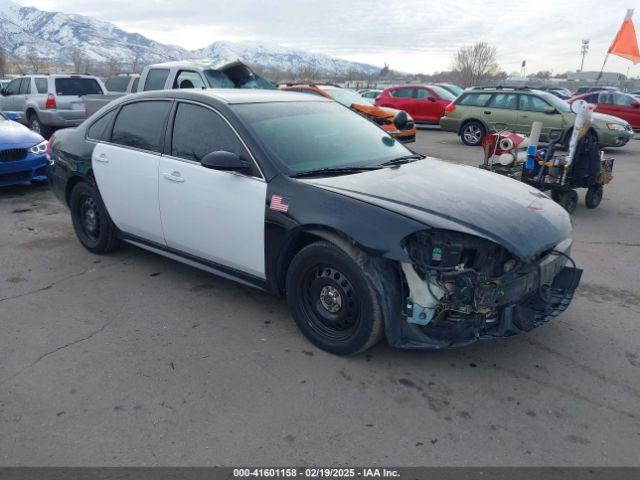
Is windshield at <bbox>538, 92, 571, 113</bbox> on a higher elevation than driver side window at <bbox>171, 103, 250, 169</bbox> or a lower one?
higher

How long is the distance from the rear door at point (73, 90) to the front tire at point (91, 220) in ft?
33.7

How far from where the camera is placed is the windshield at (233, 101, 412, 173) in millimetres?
3783

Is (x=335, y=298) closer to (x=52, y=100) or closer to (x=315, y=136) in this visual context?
(x=315, y=136)

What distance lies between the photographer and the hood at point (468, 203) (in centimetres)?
304

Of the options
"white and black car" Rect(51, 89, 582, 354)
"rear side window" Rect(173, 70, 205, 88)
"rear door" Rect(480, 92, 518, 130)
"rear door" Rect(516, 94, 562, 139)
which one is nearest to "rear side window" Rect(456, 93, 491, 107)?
"rear door" Rect(480, 92, 518, 130)

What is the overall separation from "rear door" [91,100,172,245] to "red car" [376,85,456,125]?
51.1ft

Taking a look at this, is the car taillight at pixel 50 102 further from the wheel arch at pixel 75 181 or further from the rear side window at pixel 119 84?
the wheel arch at pixel 75 181

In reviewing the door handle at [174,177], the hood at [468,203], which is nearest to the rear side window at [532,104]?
the hood at [468,203]

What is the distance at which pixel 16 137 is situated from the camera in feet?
26.2

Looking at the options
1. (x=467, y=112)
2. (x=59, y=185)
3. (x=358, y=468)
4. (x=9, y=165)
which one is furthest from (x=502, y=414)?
(x=467, y=112)

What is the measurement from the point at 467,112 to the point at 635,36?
14.5 feet

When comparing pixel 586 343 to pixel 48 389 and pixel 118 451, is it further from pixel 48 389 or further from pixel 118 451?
pixel 48 389

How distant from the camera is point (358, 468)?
2.46m

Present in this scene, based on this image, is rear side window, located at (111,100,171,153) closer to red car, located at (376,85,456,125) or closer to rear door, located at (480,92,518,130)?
rear door, located at (480,92,518,130)
